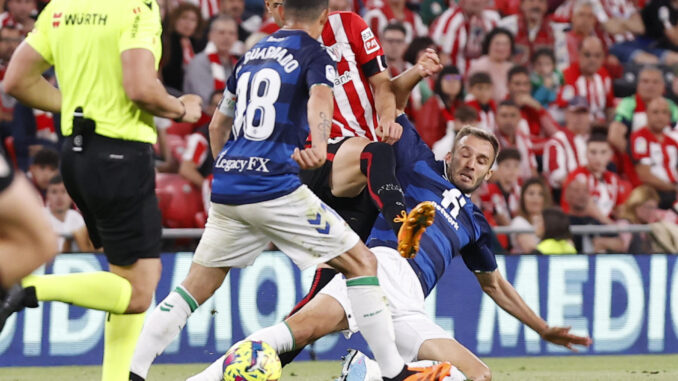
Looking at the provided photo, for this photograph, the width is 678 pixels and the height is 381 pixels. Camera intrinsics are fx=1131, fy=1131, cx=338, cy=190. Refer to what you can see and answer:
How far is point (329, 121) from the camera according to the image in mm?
5480

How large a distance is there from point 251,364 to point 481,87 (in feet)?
21.4

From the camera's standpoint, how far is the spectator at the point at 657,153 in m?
11.9

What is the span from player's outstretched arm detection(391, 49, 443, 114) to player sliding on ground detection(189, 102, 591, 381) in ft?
0.78

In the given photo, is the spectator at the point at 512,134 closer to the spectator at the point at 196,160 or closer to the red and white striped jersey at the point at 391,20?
the red and white striped jersey at the point at 391,20

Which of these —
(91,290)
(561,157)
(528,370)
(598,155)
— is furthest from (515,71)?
(91,290)

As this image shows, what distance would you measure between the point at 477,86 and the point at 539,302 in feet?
9.81

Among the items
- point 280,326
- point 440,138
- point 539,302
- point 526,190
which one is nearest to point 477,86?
point 440,138

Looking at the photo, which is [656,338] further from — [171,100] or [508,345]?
[171,100]

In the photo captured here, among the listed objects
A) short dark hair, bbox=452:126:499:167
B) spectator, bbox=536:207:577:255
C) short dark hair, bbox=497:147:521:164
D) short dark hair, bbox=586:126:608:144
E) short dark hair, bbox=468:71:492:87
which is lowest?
spectator, bbox=536:207:577:255

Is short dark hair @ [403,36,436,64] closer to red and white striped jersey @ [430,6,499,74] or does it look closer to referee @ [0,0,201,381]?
red and white striped jersey @ [430,6,499,74]

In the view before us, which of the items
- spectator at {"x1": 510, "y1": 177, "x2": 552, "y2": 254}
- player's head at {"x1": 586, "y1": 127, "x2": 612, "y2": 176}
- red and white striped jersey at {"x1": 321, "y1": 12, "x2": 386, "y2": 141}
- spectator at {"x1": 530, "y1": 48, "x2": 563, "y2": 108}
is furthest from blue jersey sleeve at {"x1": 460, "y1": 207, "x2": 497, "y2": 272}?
spectator at {"x1": 530, "y1": 48, "x2": 563, "y2": 108}

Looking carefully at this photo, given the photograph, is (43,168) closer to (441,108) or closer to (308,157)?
(441,108)

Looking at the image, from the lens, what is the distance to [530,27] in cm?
1326

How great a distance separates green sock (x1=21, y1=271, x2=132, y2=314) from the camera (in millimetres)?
5301
